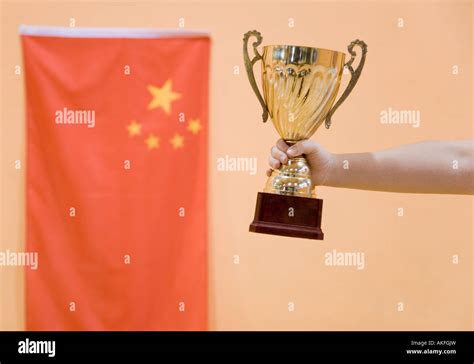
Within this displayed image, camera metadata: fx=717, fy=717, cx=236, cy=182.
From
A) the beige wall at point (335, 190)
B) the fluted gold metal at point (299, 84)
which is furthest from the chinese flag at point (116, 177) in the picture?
the fluted gold metal at point (299, 84)

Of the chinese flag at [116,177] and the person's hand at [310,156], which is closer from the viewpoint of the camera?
the person's hand at [310,156]

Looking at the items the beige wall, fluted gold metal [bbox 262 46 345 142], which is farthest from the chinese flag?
fluted gold metal [bbox 262 46 345 142]

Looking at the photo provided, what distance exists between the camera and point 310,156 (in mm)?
1778

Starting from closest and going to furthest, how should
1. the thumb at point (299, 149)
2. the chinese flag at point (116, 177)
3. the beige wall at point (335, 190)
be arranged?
1. the thumb at point (299, 149)
2. the chinese flag at point (116, 177)
3. the beige wall at point (335, 190)

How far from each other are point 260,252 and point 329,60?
136 cm

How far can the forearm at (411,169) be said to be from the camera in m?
1.79

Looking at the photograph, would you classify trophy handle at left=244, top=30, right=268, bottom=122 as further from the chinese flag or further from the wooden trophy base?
the chinese flag

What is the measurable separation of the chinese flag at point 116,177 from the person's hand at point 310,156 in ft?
3.53

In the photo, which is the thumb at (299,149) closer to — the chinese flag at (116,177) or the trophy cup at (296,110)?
the trophy cup at (296,110)

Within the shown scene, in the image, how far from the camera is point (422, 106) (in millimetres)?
3018
